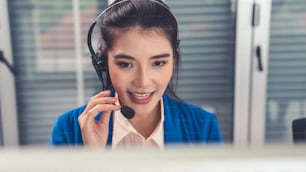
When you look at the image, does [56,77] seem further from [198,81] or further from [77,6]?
[198,81]

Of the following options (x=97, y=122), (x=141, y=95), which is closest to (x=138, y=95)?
(x=141, y=95)

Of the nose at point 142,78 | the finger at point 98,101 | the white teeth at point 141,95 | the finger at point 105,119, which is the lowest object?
the finger at point 105,119

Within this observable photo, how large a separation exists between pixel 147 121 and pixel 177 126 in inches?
3.1

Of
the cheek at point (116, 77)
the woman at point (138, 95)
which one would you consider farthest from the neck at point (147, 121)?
the cheek at point (116, 77)

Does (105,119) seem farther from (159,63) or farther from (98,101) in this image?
(159,63)

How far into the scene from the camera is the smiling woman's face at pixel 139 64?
2.39 ft

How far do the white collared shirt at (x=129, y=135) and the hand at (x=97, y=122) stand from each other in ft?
0.09

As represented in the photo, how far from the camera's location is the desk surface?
556mm

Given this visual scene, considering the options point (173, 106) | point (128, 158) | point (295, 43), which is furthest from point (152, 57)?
point (295, 43)

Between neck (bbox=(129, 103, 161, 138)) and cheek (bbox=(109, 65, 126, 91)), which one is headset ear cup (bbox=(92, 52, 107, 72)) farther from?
neck (bbox=(129, 103, 161, 138))

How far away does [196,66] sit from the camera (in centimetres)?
92

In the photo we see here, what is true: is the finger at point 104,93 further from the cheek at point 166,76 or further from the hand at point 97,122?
the cheek at point 166,76

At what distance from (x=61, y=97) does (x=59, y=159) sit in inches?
13.4

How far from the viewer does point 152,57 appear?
2.42 feet
